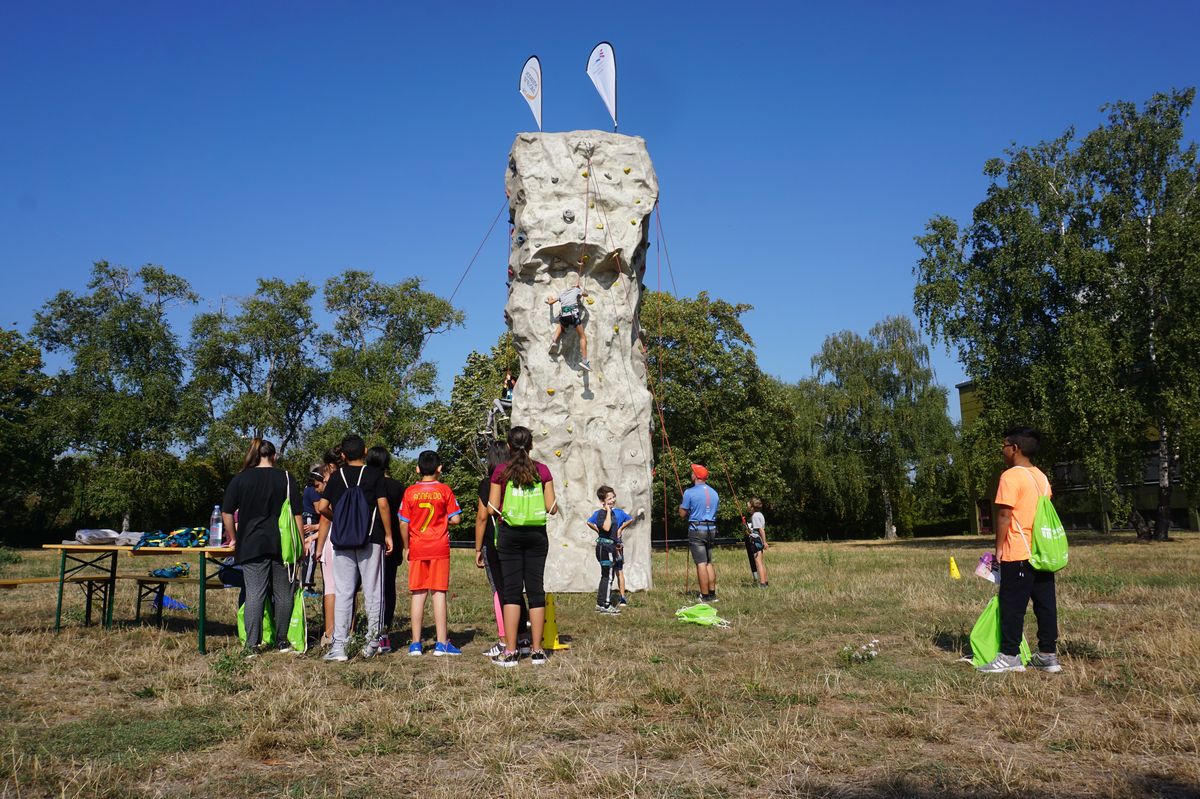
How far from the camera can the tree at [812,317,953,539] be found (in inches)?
1586

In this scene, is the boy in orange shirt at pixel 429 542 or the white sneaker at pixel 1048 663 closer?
the white sneaker at pixel 1048 663

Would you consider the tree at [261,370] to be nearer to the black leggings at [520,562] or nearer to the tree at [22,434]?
the tree at [22,434]

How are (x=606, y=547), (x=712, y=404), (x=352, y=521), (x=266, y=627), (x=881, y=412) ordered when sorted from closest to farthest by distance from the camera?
1. (x=352, y=521)
2. (x=266, y=627)
3. (x=606, y=547)
4. (x=712, y=404)
5. (x=881, y=412)

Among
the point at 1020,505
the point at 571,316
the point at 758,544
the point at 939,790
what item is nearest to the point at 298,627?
the point at 939,790

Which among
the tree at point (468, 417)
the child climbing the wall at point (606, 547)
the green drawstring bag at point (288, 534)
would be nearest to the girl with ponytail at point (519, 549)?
the green drawstring bag at point (288, 534)

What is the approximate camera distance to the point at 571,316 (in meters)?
13.6

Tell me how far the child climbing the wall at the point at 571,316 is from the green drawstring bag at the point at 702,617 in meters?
5.60

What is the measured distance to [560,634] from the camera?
8.80 m

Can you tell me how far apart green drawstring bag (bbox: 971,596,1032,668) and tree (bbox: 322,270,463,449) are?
3208cm

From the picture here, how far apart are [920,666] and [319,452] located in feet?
114

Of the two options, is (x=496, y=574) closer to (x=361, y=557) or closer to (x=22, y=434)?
(x=361, y=557)

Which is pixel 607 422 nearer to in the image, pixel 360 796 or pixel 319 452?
pixel 360 796

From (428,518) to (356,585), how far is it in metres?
0.86

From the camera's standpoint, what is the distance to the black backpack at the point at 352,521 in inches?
289
